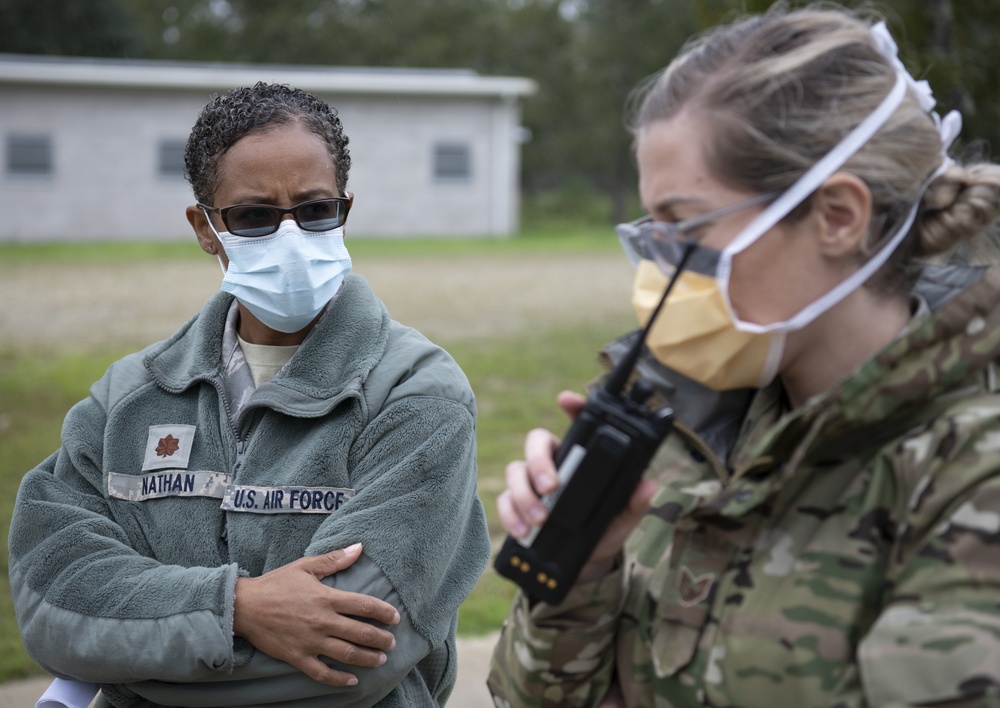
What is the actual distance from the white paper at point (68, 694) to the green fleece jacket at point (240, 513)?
4 cm

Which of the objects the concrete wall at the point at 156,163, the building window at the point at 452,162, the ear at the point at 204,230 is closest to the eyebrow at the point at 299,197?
the ear at the point at 204,230

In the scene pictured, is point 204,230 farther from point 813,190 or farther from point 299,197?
point 813,190

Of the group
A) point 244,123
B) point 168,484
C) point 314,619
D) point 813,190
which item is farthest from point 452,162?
point 813,190

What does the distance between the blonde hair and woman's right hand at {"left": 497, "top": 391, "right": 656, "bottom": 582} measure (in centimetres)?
46

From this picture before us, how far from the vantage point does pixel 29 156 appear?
23.5 m

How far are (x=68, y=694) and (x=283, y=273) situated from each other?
1040 millimetres

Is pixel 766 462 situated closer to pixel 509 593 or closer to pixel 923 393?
pixel 923 393

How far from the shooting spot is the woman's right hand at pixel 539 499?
58.9 inches

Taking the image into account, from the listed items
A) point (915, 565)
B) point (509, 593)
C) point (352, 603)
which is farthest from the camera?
point (509, 593)

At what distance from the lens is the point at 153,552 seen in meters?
2.31

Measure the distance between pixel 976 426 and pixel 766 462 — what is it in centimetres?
30

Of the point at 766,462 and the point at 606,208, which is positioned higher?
the point at 766,462

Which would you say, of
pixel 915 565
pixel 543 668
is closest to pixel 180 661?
pixel 543 668

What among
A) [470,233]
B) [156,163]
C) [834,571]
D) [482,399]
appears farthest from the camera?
[470,233]
